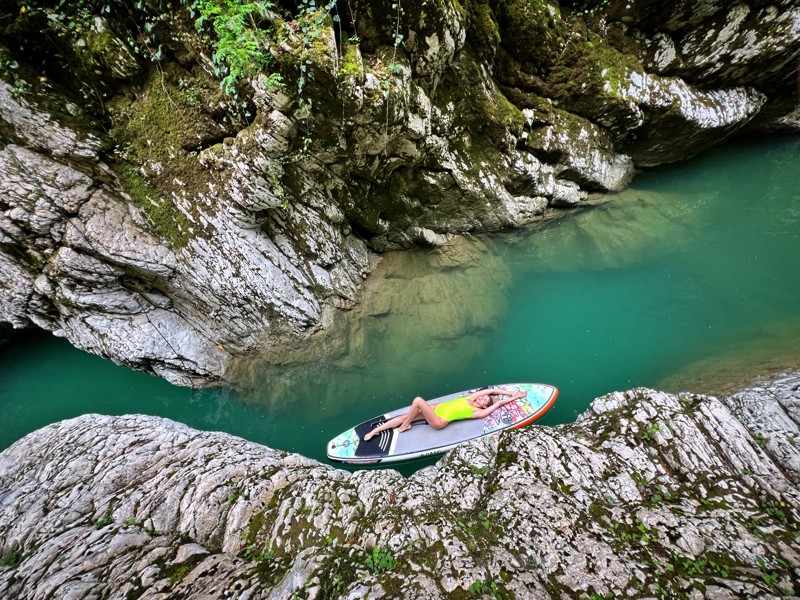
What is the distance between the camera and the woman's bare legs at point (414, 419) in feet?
20.1

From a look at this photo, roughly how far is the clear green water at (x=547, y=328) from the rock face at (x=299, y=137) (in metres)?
0.90

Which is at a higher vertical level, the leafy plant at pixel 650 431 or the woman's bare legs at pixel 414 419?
the leafy plant at pixel 650 431

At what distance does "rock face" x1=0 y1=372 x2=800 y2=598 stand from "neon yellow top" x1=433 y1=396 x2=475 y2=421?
5.32ft

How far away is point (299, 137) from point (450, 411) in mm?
5566

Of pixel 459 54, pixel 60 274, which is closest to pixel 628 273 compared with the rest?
pixel 459 54

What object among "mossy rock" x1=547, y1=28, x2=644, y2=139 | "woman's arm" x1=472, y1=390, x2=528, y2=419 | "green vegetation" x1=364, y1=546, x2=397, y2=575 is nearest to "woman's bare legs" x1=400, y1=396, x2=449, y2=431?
"woman's arm" x1=472, y1=390, x2=528, y2=419

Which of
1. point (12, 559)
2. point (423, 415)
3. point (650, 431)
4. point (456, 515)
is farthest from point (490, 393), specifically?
point (12, 559)

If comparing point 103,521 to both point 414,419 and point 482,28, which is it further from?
point 482,28

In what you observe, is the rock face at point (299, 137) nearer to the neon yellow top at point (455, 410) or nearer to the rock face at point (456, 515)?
the rock face at point (456, 515)

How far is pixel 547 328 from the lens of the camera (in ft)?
23.9

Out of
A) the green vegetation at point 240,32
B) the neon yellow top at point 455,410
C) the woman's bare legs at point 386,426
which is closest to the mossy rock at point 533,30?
the green vegetation at point 240,32

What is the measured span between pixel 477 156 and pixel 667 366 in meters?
5.73

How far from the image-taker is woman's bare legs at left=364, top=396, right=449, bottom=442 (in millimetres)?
6125

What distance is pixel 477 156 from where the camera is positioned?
7.88m
